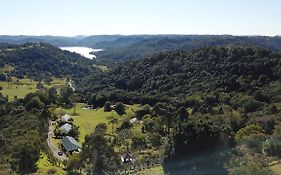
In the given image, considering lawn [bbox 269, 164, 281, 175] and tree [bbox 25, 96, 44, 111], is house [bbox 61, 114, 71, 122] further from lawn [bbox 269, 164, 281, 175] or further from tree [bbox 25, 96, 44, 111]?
lawn [bbox 269, 164, 281, 175]

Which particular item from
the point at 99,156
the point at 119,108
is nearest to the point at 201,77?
the point at 119,108

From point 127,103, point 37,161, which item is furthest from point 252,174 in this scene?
point 127,103

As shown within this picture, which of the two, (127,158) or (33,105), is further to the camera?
(33,105)

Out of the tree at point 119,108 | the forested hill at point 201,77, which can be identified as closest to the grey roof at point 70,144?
the tree at point 119,108

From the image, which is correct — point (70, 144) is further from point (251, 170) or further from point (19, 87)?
point (19, 87)

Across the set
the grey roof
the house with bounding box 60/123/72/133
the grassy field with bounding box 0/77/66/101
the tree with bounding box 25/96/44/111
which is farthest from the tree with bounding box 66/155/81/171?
the grassy field with bounding box 0/77/66/101

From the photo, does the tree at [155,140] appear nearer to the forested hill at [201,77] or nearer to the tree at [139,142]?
the tree at [139,142]

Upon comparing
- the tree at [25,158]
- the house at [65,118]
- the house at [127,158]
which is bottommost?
the house at [65,118]
